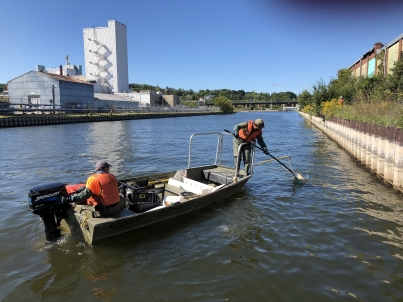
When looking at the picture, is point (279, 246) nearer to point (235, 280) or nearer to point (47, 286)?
point (235, 280)

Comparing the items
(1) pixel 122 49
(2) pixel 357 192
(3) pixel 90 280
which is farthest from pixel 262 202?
(1) pixel 122 49

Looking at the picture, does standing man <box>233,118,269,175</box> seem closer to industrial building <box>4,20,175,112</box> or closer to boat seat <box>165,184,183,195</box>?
boat seat <box>165,184,183,195</box>

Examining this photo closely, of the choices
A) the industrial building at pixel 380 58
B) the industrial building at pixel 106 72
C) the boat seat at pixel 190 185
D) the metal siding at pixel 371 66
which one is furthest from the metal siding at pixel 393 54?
→ the industrial building at pixel 106 72

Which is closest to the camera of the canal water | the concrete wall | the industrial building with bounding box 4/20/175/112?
the canal water

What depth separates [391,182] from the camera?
1262 cm

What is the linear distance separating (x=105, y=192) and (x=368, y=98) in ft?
81.8

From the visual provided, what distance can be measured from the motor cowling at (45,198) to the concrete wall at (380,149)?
36.7 ft

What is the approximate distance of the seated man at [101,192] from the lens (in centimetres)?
726

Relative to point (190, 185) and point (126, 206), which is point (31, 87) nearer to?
point (190, 185)

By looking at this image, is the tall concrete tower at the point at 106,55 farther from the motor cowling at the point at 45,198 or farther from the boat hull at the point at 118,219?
the motor cowling at the point at 45,198

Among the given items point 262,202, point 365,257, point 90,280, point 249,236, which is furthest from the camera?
point 262,202

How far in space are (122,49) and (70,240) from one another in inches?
4518

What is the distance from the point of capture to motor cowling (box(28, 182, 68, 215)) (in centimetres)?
690

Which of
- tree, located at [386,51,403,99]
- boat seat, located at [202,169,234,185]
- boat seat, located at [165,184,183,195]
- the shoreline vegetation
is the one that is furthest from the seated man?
tree, located at [386,51,403,99]
